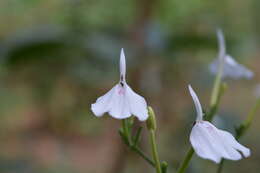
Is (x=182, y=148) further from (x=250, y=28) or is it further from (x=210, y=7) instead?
(x=250, y=28)

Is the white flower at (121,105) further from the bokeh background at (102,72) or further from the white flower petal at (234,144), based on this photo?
the bokeh background at (102,72)

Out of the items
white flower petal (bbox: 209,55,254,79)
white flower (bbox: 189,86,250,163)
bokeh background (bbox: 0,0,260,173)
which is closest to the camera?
white flower (bbox: 189,86,250,163)

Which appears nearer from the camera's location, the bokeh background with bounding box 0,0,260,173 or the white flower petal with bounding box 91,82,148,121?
the white flower petal with bounding box 91,82,148,121

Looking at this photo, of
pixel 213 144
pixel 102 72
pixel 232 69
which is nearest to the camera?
pixel 213 144

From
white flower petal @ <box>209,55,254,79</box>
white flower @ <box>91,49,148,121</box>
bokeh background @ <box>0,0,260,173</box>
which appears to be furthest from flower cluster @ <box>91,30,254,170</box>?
bokeh background @ <box>0,0,260,173</box>

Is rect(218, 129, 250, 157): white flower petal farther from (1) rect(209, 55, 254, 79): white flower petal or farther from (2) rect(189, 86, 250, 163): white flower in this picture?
(1) rect(209, 55, 254, 79): white flower petal

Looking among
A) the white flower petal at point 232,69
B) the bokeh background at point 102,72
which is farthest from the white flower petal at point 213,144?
the bokeh background at point 102,72

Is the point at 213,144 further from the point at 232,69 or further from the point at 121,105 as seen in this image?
the point at 232,69

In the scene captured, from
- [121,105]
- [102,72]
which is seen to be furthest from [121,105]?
[102,72]
